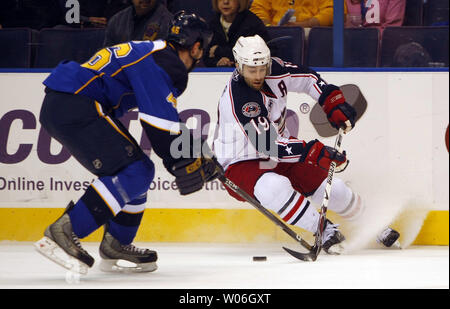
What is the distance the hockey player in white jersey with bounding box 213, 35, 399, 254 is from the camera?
3.74 metres

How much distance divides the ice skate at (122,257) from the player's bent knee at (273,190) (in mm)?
687

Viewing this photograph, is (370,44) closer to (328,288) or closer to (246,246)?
(246,246)

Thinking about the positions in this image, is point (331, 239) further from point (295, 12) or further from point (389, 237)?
point (295, 12)

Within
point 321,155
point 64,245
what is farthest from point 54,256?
point 321,155

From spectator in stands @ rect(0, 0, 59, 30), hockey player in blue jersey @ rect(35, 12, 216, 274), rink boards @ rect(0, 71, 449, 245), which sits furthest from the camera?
spectator in stands @ rect(0, 0, 59, 30)

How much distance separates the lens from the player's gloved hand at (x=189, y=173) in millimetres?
3010

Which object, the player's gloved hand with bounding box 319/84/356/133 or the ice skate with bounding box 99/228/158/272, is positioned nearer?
the ice skate with bounding box 99/228/158/272

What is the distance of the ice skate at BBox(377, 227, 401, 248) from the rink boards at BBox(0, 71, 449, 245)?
6.4 inches

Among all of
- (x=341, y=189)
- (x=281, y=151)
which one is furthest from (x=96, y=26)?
(x=341, y=189)

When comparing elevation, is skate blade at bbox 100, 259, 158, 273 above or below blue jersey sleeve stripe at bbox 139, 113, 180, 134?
below

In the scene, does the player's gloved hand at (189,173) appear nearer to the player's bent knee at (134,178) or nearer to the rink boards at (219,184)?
the player's bent knee at (134,178)

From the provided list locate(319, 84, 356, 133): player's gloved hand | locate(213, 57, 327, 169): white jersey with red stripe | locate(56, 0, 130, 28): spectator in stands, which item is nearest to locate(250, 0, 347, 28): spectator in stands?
locate(213, 57, 327, 169): white jersey with red stripe

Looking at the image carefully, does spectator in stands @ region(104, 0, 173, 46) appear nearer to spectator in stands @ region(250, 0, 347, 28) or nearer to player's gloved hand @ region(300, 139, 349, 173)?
spectator in stands @ region(250, 0, 347, 28)

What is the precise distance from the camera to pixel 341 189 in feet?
12.8
